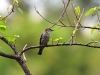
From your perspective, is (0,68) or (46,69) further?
(46,69)

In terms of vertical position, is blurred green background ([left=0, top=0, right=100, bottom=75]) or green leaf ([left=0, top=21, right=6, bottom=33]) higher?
green leaf ([left=0, top=21, right=6, bottom=33])

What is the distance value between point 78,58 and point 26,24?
2.84 m

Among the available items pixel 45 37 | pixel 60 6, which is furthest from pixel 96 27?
pixel 60 6

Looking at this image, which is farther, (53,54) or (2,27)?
(53,54)

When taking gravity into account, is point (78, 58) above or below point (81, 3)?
below

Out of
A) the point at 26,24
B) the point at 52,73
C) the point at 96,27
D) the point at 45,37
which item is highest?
the point at 96,27

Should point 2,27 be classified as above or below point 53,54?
above

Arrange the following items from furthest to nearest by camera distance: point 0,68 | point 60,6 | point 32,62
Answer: point 60,6
point 32,62
point 0,68

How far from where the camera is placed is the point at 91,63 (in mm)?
17328

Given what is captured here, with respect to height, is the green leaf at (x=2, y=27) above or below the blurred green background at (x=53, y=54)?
above

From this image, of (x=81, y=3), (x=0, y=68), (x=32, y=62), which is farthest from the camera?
(x=81, y=3)

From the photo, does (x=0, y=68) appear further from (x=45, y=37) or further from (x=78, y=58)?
(x=45, y=37)

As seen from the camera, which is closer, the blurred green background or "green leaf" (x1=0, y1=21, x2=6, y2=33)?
"green leaf" (x1=0, y1=21, x2=6, y2=33)

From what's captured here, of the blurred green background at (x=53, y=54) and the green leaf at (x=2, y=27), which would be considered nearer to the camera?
the green leaf at (x=2, y=27)
